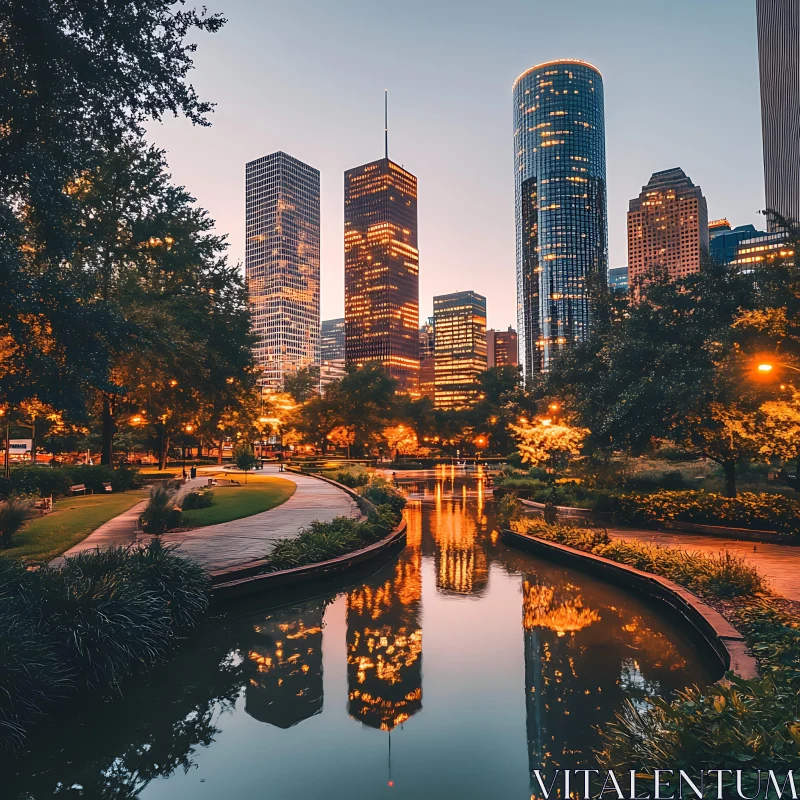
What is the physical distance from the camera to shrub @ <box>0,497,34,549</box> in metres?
14.4

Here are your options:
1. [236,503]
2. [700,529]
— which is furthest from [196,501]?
[700,529]

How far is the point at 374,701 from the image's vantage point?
792cm

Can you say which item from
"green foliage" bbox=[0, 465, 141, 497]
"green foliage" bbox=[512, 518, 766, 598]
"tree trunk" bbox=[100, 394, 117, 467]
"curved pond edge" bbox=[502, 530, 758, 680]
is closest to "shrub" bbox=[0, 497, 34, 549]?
"green foliage" bbox=[0, 465, 141, 497]

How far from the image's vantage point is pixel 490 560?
1712 cm

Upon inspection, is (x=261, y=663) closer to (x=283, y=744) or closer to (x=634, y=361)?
(x=283, y=744)

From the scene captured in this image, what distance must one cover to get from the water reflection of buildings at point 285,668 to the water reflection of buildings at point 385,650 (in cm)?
56

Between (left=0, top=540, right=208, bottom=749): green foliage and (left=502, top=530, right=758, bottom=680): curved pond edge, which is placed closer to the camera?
(left=0, top=540, right=208, bottom=749): green foliage

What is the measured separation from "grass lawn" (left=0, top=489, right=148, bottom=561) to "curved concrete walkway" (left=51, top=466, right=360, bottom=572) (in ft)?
1.14

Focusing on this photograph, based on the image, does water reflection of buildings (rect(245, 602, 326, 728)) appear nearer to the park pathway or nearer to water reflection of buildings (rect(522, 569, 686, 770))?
water reflection of buildings (rect(522, 569, 686, 770))

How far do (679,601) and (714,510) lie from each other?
946 cm

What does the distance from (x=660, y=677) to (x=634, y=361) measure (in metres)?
18.3

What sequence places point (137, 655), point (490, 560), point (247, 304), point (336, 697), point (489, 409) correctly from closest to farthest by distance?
point (336, 697), point (137, 655), point (490, 560), point (247, 304), point (489, 409)

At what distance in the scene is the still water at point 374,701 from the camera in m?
6.10

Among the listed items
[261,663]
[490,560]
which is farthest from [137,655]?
[490,560]
